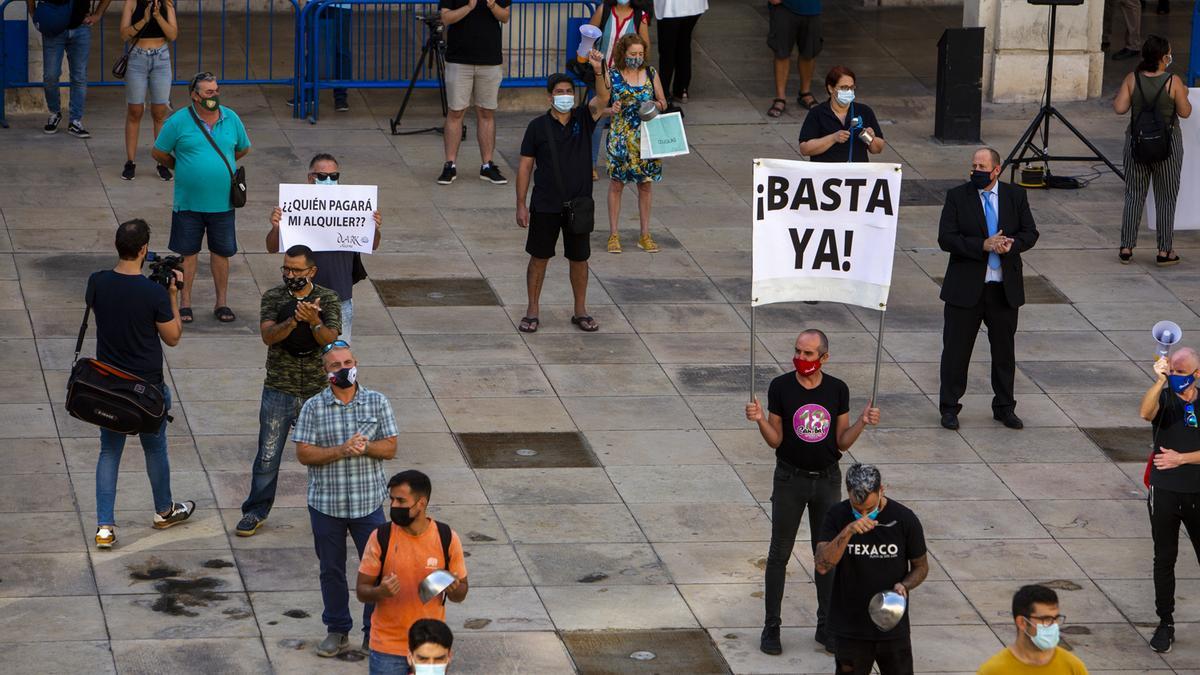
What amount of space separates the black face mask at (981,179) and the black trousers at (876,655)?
505 cm

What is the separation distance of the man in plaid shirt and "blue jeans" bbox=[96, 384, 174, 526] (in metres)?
1.66

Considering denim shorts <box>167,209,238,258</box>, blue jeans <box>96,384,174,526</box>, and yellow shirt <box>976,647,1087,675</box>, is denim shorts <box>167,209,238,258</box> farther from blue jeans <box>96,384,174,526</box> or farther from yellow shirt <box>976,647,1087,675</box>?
yellow shirt <box>976,647,1087,675</box>

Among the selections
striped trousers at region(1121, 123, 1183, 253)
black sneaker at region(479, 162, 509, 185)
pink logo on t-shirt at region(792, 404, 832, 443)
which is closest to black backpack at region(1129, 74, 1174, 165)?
striped trousers at region(1121, 123, 1183, 253)

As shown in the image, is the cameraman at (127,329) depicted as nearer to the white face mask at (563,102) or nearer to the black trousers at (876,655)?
the black trousers at (876,655)

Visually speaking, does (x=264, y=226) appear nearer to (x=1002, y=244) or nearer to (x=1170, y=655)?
(x=1002, y=244)

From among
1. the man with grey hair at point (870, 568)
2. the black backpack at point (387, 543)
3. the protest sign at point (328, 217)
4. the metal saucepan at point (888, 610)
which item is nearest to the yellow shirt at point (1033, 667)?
the metal saucepan at point (888, 610)

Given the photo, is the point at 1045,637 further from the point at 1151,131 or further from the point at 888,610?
the point at 1151,131

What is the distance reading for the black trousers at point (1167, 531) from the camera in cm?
1066

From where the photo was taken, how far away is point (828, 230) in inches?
455

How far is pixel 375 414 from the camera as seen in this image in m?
9.99

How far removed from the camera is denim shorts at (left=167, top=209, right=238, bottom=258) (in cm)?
1473

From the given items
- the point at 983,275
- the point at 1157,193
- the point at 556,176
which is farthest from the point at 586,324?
the point at 1157,193

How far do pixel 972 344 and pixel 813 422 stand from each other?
3.82 m

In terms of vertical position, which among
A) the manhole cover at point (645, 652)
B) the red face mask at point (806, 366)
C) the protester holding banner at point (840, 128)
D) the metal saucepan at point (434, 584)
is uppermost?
the protester holding banner at point (840, 128)
